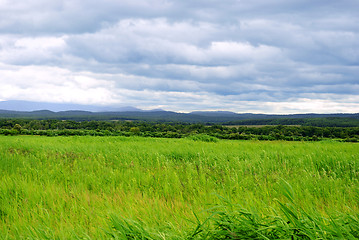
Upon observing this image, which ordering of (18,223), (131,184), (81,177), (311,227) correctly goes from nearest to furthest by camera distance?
(311,227)
(18,223)
(131,184)
(81,177)

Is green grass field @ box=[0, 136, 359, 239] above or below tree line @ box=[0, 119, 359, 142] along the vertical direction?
above

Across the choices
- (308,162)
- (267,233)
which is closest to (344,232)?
(267,233)

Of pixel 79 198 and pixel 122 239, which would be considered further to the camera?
pixel 79 198

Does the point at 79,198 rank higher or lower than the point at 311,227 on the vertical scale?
lower

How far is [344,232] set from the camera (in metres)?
2.16

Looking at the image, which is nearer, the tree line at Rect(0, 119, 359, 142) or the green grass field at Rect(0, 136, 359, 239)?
the green grass field at Rect(0, 136, 359, 239)

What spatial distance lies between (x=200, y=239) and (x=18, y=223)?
273cm

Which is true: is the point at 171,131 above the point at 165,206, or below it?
below

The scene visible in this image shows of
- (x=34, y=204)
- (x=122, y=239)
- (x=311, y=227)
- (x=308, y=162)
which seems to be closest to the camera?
(x=311, y=227)

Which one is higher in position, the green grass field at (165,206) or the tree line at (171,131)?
the green grass field at (165,206)

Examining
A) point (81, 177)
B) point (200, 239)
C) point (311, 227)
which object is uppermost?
point (311, 227)

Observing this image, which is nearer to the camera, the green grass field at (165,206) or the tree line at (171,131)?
the green grass field at (165,206)

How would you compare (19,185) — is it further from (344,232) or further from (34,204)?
(344,232)

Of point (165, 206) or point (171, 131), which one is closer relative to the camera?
point (165, 206)
